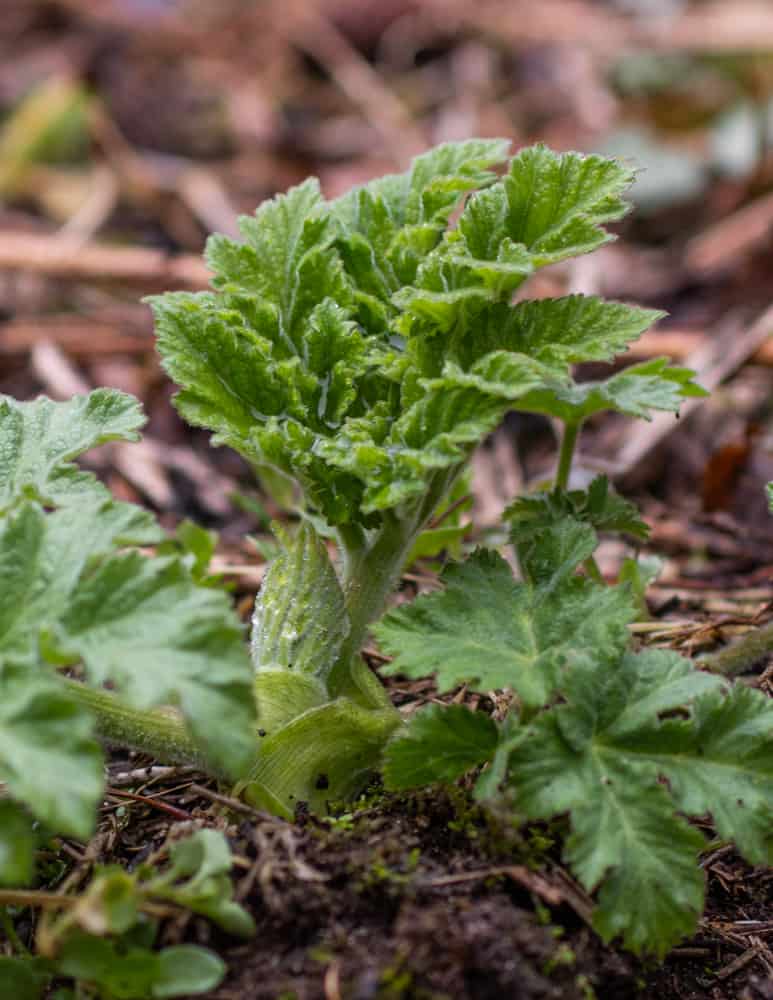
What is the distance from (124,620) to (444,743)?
63 cm

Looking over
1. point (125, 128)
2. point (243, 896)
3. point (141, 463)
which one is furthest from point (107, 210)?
point (243, 896)

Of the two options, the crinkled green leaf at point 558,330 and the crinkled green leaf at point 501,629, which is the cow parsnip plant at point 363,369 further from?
the crinkled green leaf at point 501,629

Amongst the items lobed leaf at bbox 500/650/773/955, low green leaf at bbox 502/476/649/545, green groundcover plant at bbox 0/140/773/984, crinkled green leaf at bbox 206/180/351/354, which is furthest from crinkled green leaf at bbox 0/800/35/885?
low green leaf at bbox 502/476/649/545

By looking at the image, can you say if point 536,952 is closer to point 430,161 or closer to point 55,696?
point 55,696

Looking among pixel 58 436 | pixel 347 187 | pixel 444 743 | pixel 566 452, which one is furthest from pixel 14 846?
pixel 347 187

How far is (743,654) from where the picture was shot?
2.55 metres

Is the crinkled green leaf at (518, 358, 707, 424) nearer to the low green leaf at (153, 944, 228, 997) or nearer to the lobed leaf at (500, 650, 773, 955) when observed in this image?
the lobed leaf at (500, 650, 773, 955)

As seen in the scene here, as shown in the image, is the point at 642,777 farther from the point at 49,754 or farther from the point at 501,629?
the point at 49,754

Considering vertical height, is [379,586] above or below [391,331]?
below

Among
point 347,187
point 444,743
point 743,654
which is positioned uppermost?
point 347,187

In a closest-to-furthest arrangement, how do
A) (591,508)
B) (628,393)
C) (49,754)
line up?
(49,754) < (628,393) < (591,508)

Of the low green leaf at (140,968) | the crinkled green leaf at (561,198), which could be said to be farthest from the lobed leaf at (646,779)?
the crinkled green leaf at (561,198)

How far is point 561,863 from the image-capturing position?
2.02 metres

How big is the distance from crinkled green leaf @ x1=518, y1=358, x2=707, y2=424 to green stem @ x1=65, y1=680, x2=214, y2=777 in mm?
1077
